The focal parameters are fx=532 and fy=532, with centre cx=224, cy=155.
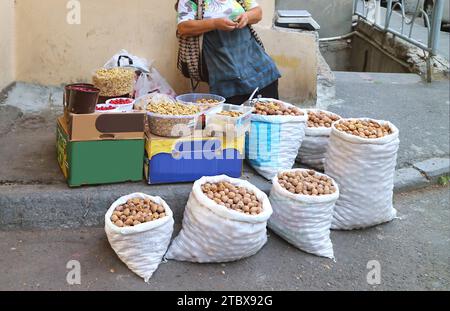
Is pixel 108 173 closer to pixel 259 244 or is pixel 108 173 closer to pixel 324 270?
pixel 259 244

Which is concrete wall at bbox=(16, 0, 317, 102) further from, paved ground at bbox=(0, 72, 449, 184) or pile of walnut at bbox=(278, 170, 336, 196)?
pile of walnut at bbox=(278, 170, 336, 196)

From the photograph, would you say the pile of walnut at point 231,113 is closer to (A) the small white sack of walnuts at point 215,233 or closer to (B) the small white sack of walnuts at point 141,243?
(A) the small white sack of walnuts at point 215,233

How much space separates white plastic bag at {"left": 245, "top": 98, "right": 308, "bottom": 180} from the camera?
3549 millimetres

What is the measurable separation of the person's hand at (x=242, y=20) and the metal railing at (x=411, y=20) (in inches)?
141

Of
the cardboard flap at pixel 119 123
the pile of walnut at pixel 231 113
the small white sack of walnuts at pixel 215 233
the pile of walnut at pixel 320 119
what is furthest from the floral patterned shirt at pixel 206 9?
the small white sack of walnuts at pixel 215 233

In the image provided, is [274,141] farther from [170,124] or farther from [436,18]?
[436,18]

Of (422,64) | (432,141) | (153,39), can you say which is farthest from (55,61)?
(422,64)

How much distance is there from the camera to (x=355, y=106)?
5480 mm

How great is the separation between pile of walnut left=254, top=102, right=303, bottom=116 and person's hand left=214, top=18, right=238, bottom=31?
60 centimetres

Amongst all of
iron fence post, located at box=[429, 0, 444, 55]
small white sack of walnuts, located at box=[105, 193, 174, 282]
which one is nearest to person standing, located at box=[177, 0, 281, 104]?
small white sack of walnuts, located at box=[105, 193, 174, 282]

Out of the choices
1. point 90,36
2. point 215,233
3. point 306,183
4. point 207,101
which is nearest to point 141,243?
point 215,233

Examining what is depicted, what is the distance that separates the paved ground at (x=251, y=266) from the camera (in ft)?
9.16

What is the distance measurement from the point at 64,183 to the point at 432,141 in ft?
10.5

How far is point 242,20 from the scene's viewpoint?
3947 millimetres
